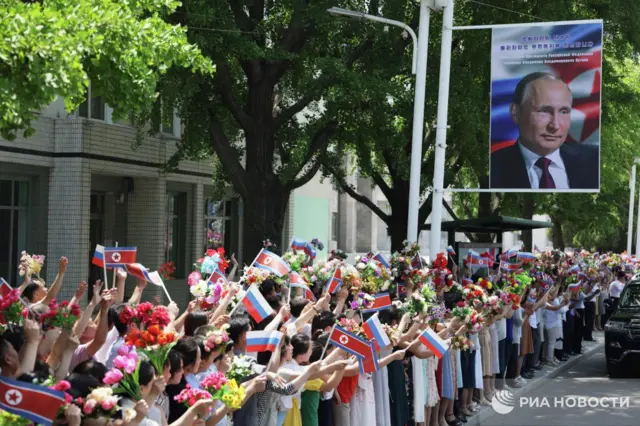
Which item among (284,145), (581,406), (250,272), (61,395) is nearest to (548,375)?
(581,406)

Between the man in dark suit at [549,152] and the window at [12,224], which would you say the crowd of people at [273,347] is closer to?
the man in dark suit at [549,152]

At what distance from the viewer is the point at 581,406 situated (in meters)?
15.6

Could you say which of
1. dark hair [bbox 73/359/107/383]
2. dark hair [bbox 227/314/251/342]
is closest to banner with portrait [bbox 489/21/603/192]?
dark hair [bbox 227/314/251/342]

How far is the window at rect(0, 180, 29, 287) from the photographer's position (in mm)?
21766

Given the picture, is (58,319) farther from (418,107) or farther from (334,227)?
(334,227)

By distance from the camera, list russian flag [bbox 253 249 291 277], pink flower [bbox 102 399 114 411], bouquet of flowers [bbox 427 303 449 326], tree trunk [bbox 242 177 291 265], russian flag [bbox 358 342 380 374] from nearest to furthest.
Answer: pink flower [bbox 102 399 114 411] < russian flag [bbox 358 342 380 374] < bouquet of flowers [bbox 427 303 449 326] < russian flag [bbox 253 249 291 277] < tree trunk [bbox 242 177 291 265]

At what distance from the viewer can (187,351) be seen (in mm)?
7117

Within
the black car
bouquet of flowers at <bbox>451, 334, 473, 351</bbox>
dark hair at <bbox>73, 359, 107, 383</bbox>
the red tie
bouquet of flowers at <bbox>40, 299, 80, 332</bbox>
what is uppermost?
the red tie

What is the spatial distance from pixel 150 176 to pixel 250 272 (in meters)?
14.7

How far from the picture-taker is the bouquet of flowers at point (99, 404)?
548 centimetres

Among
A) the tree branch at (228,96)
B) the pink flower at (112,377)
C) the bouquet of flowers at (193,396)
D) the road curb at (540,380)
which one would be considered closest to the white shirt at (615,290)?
the road curb at (540,380)

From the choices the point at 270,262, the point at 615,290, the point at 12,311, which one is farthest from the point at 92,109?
the point at 12,311

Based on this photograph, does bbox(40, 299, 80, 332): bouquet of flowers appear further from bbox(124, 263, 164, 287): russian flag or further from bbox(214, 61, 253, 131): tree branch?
bbox(214, 61, 253, 131): tree branch

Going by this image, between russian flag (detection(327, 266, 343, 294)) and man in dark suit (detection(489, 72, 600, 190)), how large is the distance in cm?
390
